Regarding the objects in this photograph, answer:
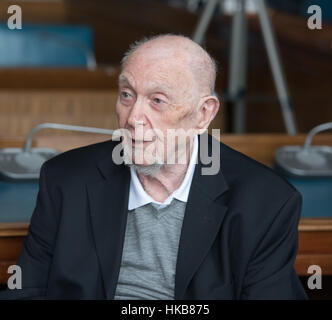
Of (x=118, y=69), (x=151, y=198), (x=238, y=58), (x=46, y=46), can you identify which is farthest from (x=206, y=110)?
(x=46, y=46)

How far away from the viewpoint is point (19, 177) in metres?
2.17

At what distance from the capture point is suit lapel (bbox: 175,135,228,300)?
1561 mm

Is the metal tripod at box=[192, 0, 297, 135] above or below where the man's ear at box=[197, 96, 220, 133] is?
above

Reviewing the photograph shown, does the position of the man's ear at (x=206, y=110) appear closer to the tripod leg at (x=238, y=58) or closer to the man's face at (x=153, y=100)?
the man's face at (x=153, y=100)

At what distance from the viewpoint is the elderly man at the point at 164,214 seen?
150cm

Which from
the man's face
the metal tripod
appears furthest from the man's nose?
the metal tripod

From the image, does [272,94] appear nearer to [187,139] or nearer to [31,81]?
[31,81]

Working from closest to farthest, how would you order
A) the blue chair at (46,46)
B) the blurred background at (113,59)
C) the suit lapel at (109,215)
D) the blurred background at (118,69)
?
the suit lapel at (109,215)
the blurred background at (118,69)
the blurred background at (113,59)
the blue chair at (46,46)

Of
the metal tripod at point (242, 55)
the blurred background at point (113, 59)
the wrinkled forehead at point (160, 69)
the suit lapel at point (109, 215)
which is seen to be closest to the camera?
the wrinkled forehead at point (160, 69)

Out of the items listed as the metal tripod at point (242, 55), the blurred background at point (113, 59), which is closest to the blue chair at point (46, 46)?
the blurred background at point (113, 59)

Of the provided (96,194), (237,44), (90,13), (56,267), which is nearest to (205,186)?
(96,194)

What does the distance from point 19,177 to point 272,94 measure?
2685mm

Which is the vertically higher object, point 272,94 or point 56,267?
point 272,94

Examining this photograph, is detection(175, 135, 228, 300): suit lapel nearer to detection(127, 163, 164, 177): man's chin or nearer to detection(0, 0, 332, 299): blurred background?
detection(127, 163, 164, 177): man's chin
